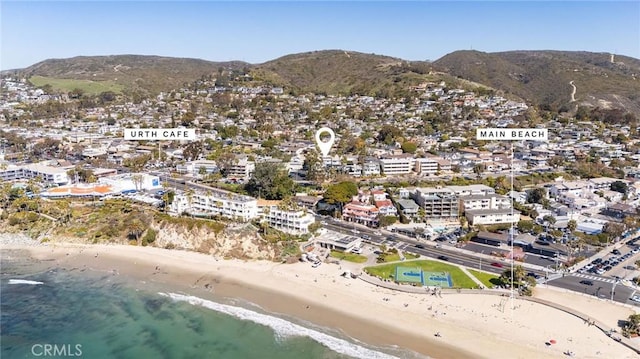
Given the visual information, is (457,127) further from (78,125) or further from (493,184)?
(78,125)

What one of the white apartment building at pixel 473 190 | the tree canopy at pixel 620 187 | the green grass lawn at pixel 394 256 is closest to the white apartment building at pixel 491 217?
the white apartment building at pixel 473 190

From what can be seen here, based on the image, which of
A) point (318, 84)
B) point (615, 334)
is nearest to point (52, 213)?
point (615, 334)

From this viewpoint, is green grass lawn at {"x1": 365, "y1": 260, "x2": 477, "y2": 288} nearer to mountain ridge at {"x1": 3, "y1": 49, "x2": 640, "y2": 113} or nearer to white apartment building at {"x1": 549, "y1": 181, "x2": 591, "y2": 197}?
white apartment building at {"x1": 549, "y1": 181, "x2": 591, "y2": 197}

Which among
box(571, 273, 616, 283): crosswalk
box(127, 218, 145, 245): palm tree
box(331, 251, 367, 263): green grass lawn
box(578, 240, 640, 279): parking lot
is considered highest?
box(127, 218, 145, 245): palm tree

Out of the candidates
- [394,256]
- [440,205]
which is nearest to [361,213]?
[440,205]

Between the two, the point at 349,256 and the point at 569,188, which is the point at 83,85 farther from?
the point at 569,188

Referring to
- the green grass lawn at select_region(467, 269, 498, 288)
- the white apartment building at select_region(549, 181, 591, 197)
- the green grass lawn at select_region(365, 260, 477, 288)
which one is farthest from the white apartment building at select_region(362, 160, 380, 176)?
the green grass lawn at select_region(467, 269, 498, 288)
